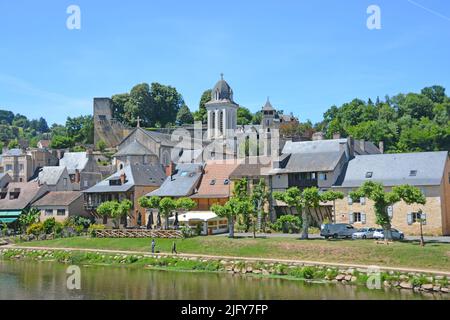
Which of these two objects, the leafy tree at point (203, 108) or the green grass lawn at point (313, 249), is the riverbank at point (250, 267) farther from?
the leafy tree at point (203, 108)

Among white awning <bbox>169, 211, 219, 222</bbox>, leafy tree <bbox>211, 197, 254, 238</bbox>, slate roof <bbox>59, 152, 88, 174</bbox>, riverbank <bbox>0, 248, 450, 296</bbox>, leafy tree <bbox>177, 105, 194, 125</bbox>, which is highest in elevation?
leafy tree <bbox>177, 105, 194, 125</bbox>

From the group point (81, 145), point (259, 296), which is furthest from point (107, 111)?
point (259, 296)

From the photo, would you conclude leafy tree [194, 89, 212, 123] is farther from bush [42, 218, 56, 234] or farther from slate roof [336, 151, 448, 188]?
slate roof [336, 151, 448, 188]

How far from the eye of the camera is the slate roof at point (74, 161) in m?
78.9

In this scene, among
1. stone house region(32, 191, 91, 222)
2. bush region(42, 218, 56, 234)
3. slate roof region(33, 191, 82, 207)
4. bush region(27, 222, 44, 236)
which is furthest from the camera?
slate roof region(33, 191, 82, 207)

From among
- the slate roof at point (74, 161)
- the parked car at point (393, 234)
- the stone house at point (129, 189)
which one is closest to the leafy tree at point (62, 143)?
the slate roof at point (74, 161)

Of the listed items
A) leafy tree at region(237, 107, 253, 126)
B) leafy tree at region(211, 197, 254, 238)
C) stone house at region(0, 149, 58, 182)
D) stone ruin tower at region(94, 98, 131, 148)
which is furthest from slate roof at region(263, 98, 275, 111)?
leafy tree at region(211, 197, 254, 238)

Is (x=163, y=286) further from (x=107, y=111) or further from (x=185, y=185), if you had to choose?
(x=107, y=111)

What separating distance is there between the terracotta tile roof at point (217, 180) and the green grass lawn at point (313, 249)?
9378 millimetres

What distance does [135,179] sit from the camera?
59.2m

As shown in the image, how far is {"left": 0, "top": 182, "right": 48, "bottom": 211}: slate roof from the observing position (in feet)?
208

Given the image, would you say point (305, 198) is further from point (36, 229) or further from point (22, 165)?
point (22, 165)

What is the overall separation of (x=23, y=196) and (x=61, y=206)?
24.1ft

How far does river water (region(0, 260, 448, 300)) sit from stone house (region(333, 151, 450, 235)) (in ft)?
49.8
